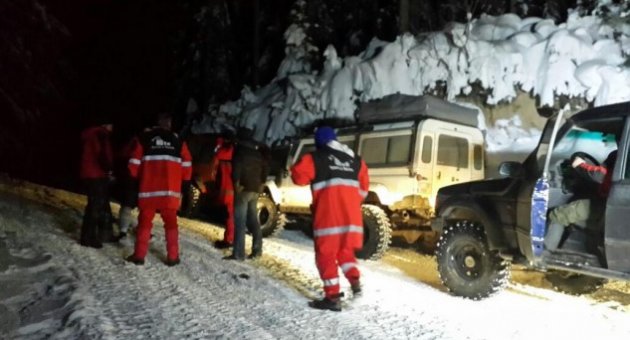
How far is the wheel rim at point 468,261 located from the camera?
21.6 feet

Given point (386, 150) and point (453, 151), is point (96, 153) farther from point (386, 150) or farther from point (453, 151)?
point (453, 151)

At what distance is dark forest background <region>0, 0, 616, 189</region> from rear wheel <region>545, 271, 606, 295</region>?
10.3m

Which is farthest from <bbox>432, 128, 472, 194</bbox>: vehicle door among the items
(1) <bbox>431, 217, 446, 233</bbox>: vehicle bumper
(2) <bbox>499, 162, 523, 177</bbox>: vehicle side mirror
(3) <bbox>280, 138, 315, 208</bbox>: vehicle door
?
(2) <bbox>499, 162, 523, 177</bbox>: vehicle side mirror

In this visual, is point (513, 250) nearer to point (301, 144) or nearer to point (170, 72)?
point (301, 144)

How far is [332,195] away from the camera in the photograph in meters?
5.61

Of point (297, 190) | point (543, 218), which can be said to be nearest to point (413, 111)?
point (297, 190)

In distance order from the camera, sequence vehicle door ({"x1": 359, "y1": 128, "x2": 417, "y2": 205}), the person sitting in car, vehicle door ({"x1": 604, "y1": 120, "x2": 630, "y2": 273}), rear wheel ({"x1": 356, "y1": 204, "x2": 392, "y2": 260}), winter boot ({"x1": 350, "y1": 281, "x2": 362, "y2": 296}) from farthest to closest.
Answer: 1. vehicle door ({"x1": 359, "y1": 128, "x2": 417, "y2": 205})
2. rear wheel ({"x1": 356, "y1": 204, "x2": 392, "y2": 260})
3. winter boot ({"x1": 350, "y1": 281, "x2": 362, "y2": 296})
4. the person sitting in car
5. vehicle door ({"x1": 604, "y1": 120, "x2": 630, "y2": 273})

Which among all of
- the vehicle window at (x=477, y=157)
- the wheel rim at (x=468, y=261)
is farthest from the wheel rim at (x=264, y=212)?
the wheel rim at (x=468, y=261)

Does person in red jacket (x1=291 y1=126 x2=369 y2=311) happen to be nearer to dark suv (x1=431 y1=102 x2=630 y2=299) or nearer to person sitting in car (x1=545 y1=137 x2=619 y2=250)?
dark suv (x1=431 y1=102 x2=630 y2=299)

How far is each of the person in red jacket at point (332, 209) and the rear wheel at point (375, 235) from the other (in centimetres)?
358

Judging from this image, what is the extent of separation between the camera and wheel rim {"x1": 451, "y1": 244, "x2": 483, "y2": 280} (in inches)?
259

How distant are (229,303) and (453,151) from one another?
18.3ft

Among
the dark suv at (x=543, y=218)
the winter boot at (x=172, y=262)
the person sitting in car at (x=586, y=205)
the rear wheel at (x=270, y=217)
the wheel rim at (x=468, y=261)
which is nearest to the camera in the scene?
the dark suv at (x=543, y=218)

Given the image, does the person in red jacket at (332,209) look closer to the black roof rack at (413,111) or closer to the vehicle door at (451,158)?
the vehicle door at (451,158)
